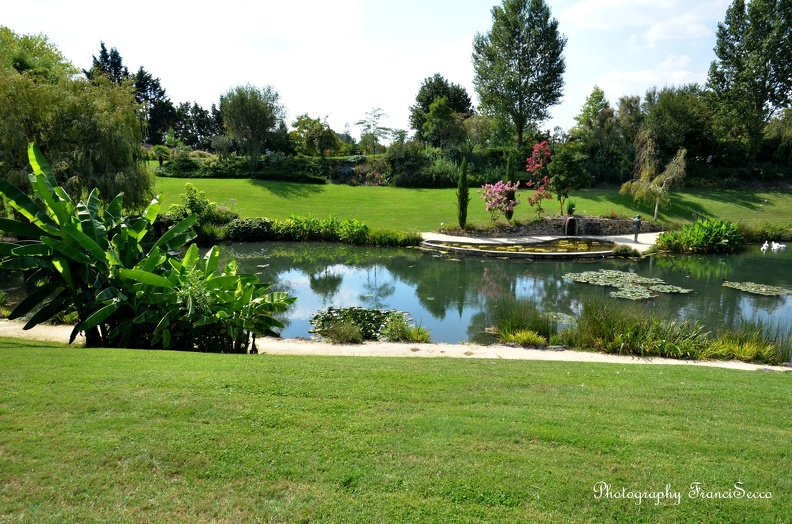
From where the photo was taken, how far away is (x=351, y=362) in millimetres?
6070

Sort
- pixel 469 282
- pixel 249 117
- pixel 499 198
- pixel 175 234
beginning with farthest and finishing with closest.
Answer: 1. pixel 249 117
2. pixel 499 198
3. pixel 469 282
4. pixel 175 234

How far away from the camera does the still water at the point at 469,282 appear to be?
35.8ft

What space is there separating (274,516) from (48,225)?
18.9 feet

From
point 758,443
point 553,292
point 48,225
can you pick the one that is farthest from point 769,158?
point 48,225

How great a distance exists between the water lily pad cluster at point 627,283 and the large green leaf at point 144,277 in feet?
34.9

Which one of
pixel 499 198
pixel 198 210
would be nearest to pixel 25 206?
pixel 198 210

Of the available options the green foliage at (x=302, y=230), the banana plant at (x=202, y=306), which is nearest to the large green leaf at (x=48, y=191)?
the banana plant at (x=202, y=306)

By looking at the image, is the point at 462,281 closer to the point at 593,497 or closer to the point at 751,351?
the point at 751,351

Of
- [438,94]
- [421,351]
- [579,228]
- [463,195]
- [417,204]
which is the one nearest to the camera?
[421,351]

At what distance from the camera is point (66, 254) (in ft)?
19.9

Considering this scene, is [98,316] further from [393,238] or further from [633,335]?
[393,238]

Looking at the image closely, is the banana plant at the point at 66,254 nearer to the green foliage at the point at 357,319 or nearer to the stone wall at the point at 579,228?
the green foliage at the point at 357,319

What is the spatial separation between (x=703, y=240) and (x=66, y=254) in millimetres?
20676

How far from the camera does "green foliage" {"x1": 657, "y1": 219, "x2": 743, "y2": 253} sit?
739 inches
